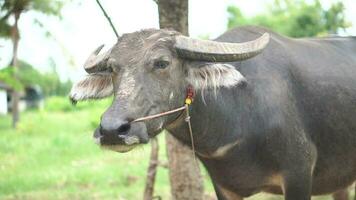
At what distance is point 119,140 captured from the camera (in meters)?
3.00

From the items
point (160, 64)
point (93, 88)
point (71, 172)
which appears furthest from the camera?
point (71, 172)

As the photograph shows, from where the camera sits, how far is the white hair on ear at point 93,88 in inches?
146

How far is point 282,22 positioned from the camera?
68.7 feet

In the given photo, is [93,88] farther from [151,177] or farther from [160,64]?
[151,177]

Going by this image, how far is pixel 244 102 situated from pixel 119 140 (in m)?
1.21

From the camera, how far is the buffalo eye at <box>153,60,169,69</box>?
336 cm

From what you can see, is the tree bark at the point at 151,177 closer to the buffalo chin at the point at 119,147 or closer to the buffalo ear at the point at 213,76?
the buffalo ear at the point at 213,76

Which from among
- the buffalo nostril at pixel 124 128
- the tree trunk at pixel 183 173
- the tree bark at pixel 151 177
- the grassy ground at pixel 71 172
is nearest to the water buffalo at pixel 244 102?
the buffalo nostril at pixel 124 128

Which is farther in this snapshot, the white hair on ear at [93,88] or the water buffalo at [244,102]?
the white hair on ear at [93,88]

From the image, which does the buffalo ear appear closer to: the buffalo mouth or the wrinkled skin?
the wrinkled skin

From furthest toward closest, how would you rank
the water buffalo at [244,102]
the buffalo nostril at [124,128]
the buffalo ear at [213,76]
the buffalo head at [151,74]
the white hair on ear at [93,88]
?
the white hair on ear at [93,88] < the buffalo ear at [213,76] < the water buffalo at [244,102] < the buffalo head at [151,74] < the buffalo nostril at [124,128]

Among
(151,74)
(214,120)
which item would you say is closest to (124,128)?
(151,74)

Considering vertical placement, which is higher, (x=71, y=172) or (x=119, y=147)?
(x=119, y=147)

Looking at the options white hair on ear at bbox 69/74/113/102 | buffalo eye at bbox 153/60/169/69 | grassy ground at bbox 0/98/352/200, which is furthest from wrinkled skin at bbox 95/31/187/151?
grassy ground at bbox 0/98/352/200
